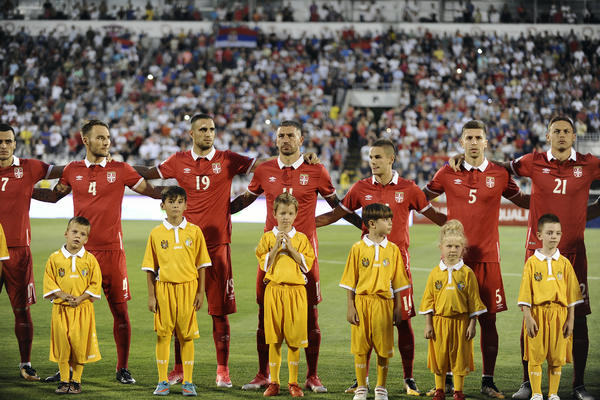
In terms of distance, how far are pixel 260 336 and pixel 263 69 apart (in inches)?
1057

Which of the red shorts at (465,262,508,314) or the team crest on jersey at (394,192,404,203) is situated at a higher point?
the team crest on jersey at (394,192,404,203)

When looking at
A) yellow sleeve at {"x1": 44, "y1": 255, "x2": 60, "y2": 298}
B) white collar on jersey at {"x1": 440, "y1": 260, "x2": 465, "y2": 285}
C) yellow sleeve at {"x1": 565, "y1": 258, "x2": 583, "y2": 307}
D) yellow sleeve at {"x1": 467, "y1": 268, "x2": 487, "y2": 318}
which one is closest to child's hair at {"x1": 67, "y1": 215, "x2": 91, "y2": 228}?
yellow sleeve at {"x1": 44, "y1": 255, "x2": 60, "y2": 298}

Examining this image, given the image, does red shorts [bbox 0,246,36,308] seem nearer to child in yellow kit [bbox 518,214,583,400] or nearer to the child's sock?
the child's sock

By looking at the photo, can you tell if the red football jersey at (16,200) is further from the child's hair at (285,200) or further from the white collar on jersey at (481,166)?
the white collar on jersey at (481,166)

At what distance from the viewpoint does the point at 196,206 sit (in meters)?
7.00

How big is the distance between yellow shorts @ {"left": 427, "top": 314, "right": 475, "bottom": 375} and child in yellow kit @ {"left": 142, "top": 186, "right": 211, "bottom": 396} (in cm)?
195

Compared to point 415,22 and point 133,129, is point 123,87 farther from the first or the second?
point 415,22

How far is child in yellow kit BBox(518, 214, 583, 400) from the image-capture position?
6.02 meters

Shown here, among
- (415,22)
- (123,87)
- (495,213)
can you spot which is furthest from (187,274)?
(415,22)

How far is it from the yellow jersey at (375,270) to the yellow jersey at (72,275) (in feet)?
6.86

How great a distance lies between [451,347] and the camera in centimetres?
604

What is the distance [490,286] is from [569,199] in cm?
101

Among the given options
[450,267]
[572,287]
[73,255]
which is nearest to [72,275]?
[73,255]

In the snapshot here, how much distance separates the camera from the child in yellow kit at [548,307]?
19.8 feet
